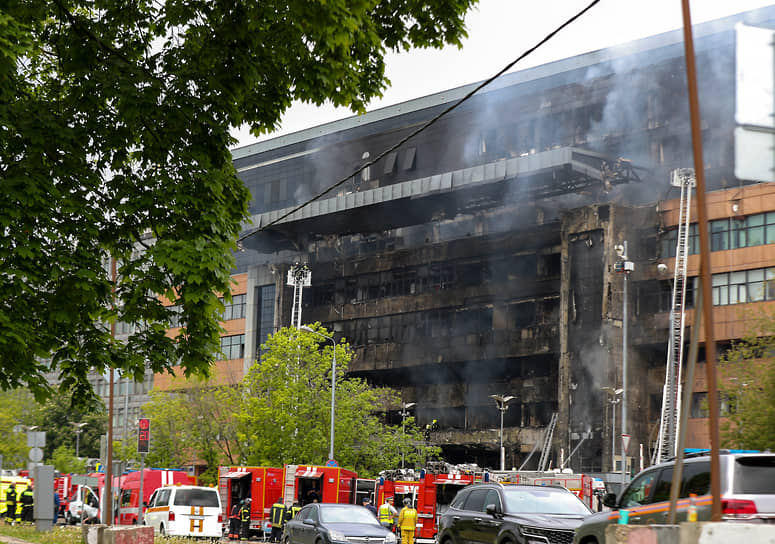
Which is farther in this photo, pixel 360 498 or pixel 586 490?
pixel 360 498

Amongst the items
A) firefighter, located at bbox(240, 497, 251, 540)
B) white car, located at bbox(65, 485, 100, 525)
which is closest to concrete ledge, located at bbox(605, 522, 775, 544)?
firefighter, located at bbox(240, 497, 251, 540)

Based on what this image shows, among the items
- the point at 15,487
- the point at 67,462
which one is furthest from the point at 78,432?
the point at 15,487

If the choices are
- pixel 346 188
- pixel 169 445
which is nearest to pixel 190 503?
pixel 169 445

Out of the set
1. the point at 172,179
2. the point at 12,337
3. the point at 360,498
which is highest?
the point at 172,179

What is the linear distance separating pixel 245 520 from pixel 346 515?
64.5ft

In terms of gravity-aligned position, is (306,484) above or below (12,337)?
below

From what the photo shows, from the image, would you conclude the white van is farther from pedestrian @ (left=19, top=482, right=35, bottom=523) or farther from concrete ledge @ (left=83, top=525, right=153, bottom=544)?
concrete ledge @ (left=83, top=525, right=153, bottom=544)

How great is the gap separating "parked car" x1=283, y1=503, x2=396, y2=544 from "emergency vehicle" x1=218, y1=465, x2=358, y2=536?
1585 centimetres

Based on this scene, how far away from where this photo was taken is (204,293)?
41.7 feet

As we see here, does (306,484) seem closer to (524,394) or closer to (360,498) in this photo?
(360,498)

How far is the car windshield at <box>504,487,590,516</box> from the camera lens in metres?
18.6

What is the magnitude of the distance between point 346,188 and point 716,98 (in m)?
33.8

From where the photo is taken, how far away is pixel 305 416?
202 ft

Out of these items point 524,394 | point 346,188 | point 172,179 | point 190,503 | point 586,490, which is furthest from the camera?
point 346,188
